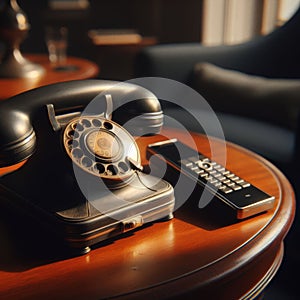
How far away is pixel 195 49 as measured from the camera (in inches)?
70.7

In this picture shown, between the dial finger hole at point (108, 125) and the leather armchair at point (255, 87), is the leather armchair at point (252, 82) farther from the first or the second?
the dial finger hole at point (108, 125)

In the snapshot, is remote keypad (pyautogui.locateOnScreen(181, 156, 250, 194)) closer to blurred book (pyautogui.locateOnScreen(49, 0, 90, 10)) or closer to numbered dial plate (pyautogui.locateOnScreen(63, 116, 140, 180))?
numbered dial plate (pyautogui.locateOnScreen(63, 116, 140, 180))

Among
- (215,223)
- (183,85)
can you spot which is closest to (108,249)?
(215,223)

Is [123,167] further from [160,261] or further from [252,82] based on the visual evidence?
[252,82]

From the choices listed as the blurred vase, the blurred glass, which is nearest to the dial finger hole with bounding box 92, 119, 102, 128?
the blurred vase

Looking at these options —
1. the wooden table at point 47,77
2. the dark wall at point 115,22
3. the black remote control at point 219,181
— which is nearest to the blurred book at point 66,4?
the dark wall at point 115,22

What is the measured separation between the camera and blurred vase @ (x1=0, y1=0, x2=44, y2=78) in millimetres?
1565

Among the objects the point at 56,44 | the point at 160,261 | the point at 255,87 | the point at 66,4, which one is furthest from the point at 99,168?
the point at 66,4

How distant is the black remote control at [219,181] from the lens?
645mm

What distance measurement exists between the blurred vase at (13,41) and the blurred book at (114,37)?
1.10m

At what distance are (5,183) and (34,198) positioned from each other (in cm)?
7

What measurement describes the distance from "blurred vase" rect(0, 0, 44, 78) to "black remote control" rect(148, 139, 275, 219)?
922mm

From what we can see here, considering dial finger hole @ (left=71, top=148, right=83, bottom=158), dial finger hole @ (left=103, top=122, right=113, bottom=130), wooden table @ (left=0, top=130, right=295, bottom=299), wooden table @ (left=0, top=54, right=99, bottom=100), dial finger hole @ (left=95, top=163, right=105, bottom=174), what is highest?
dial finger hole @ (left=103, top=122, right=113, bottom=130)

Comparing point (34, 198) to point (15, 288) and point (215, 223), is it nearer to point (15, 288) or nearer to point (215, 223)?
point (15, 288)
